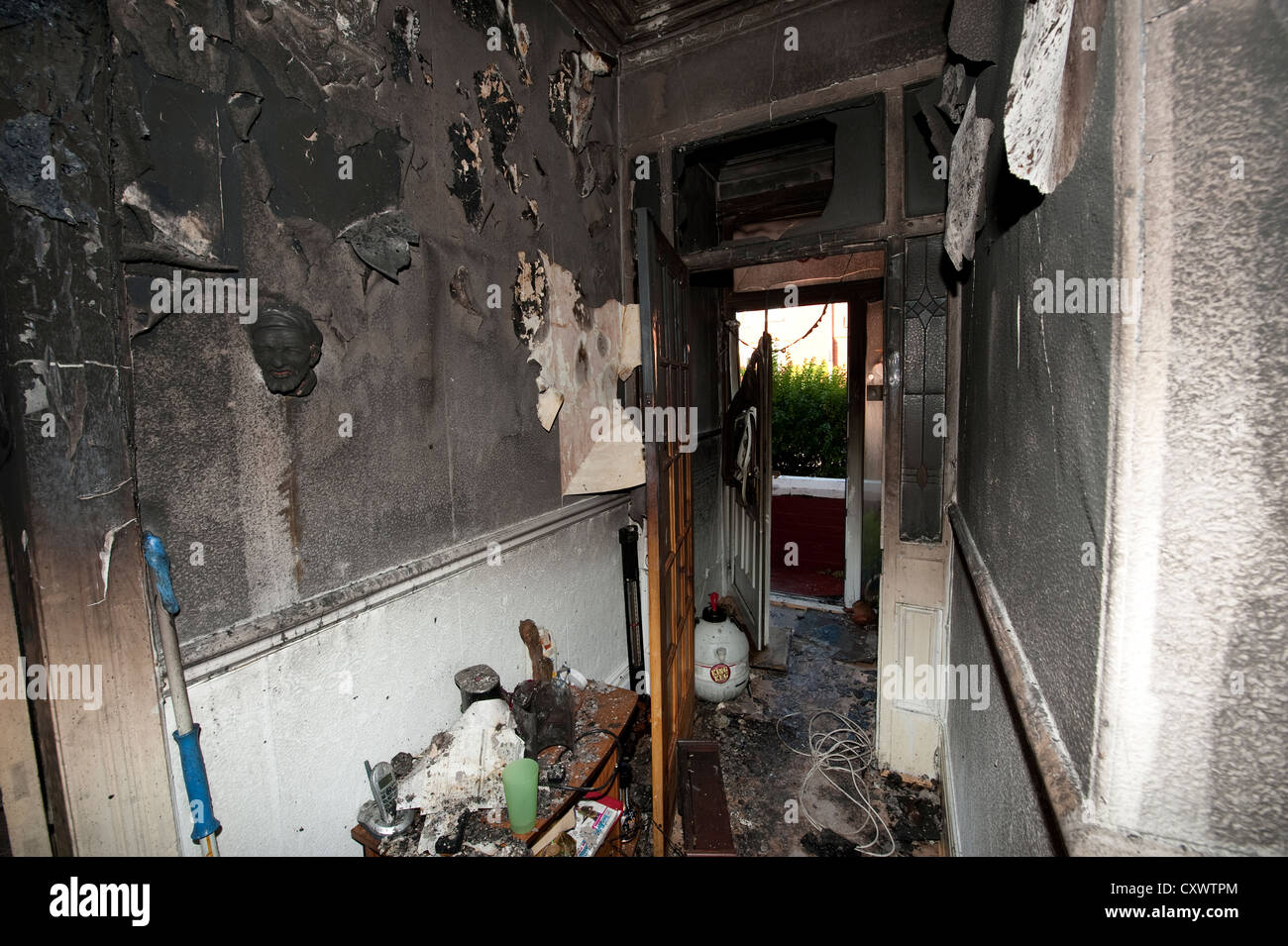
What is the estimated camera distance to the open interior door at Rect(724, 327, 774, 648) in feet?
14.0

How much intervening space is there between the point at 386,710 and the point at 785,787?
220 centimetres

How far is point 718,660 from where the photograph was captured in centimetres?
359

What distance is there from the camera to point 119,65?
1.21m

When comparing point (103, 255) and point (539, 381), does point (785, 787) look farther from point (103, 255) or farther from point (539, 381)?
point (103, 255)

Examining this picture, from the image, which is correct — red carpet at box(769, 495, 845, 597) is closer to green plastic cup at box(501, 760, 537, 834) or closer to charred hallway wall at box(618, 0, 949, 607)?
charred hallway wall at box(618, 0, 949, 607)

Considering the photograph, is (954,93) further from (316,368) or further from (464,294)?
(316,368)

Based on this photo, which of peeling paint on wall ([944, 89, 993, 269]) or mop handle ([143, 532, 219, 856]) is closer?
mop handle ([143, 532, 219, 856])

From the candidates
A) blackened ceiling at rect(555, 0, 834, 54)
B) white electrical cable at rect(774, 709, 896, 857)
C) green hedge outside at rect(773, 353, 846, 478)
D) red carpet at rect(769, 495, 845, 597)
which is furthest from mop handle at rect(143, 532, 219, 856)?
green hedge outside at rect(773, 353, 846, 478)

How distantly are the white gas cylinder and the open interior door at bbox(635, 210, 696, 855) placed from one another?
0.52 m

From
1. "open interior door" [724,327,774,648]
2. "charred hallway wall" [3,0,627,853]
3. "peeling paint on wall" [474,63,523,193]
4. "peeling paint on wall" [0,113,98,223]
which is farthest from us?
"open interior door" [724,327,774,648]

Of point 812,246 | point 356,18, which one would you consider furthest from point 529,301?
point 812,246

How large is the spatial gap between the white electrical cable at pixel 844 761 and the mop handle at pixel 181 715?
256cm

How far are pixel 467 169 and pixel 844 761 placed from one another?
3.73 metres
